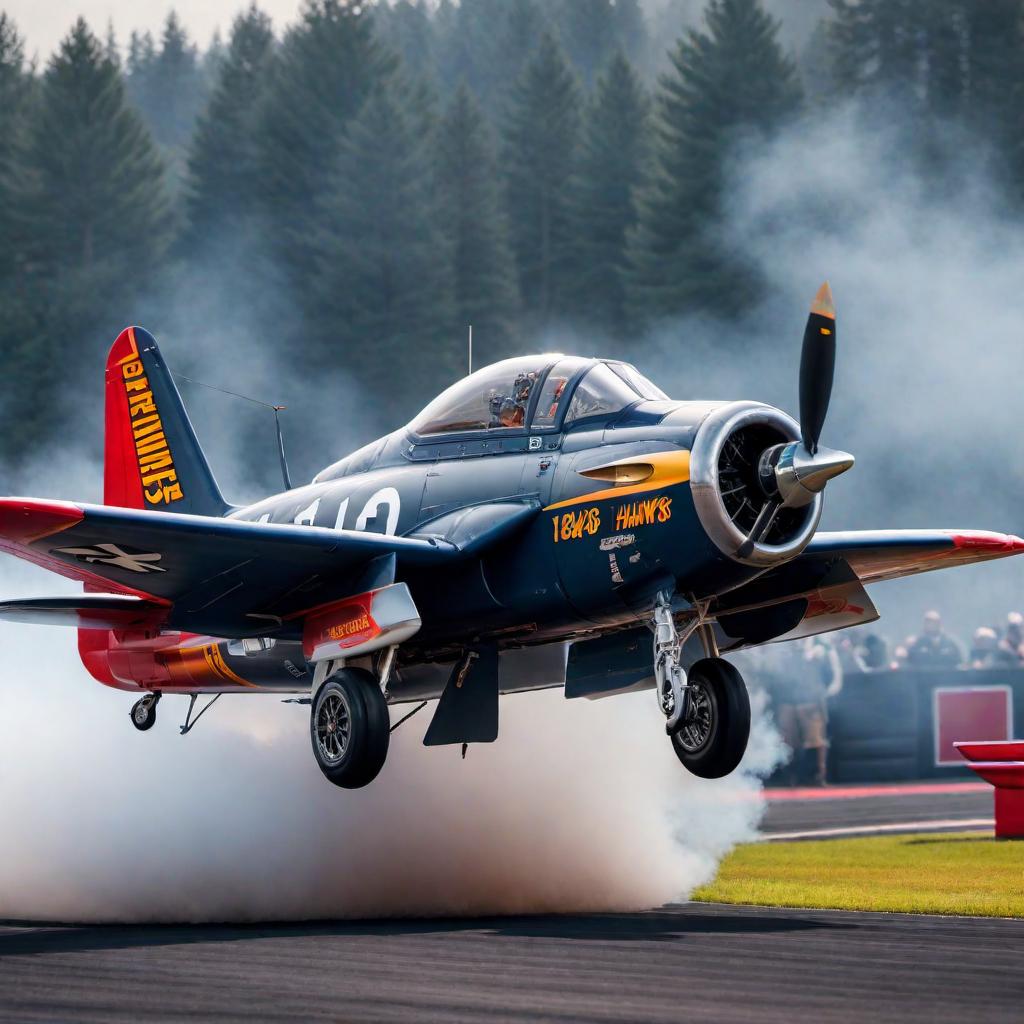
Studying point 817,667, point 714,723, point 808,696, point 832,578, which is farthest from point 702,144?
point 714,723

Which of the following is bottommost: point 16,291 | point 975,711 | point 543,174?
point 975,711

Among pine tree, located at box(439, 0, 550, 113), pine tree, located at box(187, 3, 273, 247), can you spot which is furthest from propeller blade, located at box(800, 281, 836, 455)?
pine tree, located at box(439, 0, 550, 113)

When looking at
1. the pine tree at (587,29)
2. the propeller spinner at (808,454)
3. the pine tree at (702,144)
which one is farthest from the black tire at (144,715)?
the pine tree at (587,29)

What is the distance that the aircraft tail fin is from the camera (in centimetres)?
1694

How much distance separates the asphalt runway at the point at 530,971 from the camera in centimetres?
841

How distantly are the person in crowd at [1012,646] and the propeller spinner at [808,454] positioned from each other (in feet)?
54.9

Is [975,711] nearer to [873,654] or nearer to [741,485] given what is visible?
[873,654]

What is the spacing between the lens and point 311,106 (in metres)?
60.1

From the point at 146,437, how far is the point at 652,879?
6285mm

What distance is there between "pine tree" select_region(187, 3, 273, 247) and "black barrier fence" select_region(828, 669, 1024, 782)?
3584 cm

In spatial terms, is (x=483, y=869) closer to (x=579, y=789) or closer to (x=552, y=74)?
(x=579, y=789)

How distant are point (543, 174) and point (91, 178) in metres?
16.8

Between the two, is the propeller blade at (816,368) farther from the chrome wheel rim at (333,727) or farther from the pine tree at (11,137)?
the pine tree at (11,137)

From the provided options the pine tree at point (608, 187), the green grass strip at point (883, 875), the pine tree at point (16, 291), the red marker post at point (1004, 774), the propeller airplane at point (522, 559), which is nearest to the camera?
the propeller airplane at point (522, 559)
